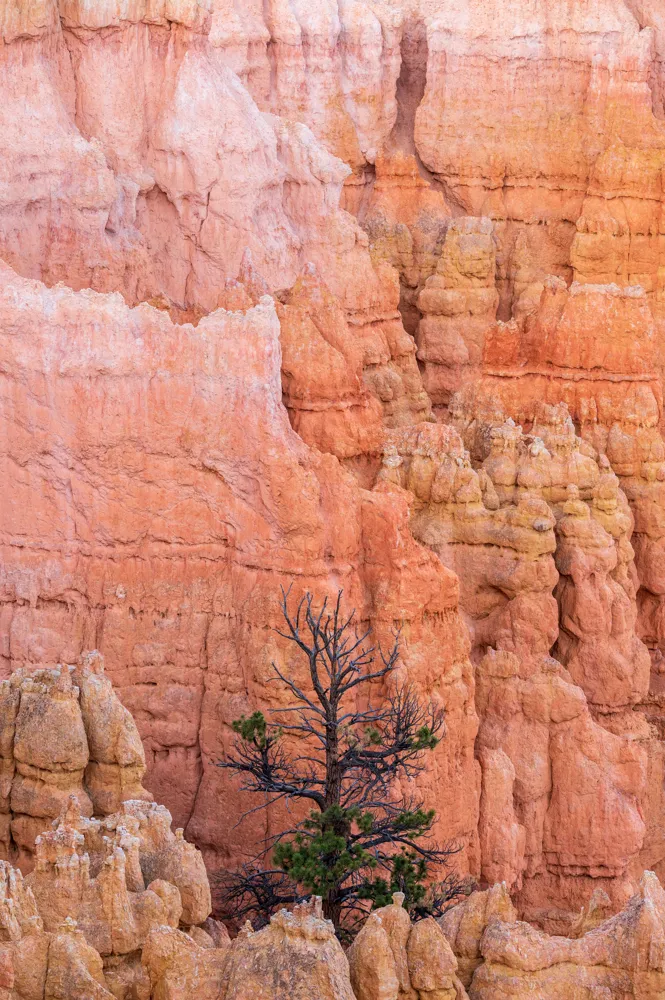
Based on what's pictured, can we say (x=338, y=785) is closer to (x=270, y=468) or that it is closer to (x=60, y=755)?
(x=60, y=755)

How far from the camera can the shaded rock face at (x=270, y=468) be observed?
22.1 meters

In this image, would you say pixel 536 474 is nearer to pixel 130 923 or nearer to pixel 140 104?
pixel 140 104

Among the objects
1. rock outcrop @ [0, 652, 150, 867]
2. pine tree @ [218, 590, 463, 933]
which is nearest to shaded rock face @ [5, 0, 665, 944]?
rock outcrop @ [0, 652, 150, 867]

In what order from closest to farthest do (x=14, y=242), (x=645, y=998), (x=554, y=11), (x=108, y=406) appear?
1. (x=645, y=998)
2. (x=108, y=406)
3. (x=14, y=242)
4. (x=554, y=11)

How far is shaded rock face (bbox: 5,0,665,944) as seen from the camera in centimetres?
2212

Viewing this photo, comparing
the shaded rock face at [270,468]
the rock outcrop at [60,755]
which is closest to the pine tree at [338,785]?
the shaded rock face at [270,468]

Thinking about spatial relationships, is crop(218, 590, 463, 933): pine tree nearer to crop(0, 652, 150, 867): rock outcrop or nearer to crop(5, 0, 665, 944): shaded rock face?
crop(5, 0, 665, 944): shaded rock face

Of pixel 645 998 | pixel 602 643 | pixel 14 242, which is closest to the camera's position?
pixel 645 998

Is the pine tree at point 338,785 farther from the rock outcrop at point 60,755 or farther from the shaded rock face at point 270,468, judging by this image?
the rock outcrop at point 60,755

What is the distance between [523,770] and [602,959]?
966 centimetres

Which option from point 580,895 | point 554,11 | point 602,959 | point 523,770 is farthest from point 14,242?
point 554,11

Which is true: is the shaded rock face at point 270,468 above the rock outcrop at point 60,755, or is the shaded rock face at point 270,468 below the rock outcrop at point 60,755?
above

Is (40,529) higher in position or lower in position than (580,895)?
higher

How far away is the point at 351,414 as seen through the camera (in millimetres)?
25344
